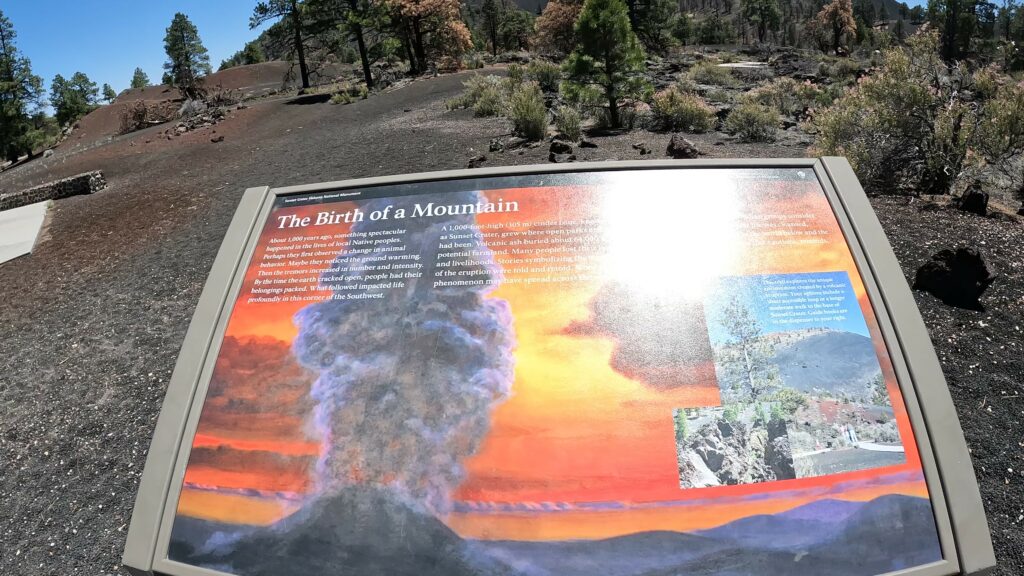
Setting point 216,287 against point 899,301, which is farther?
point 216,287

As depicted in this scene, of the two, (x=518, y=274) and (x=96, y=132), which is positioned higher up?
(x=96, y=132)

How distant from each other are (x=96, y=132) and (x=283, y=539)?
98.2 ft

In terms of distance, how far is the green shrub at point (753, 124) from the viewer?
10406 mm

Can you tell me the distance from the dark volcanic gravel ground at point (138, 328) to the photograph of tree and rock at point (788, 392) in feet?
4.55

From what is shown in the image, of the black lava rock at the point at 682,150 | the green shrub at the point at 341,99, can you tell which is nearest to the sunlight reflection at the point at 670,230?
the black lava rock at the point at 682,150

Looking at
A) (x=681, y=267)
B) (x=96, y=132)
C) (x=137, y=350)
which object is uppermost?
(x=96, y=132)

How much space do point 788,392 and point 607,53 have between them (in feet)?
32.4

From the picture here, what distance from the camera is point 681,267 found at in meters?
2.33

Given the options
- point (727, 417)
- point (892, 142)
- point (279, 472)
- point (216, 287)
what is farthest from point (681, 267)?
point (892, 142)

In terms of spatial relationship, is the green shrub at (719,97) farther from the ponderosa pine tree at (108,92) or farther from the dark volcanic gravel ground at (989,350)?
the ponderosa pine tree at (108,92)

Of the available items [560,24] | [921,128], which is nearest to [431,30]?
[560,24]

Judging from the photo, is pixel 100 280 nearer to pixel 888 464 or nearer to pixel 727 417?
pixel 727 417

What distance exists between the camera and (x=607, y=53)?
10672 millimetres

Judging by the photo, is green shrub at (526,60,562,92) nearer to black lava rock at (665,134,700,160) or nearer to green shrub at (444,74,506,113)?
green shrub at (444,74,506,113)
